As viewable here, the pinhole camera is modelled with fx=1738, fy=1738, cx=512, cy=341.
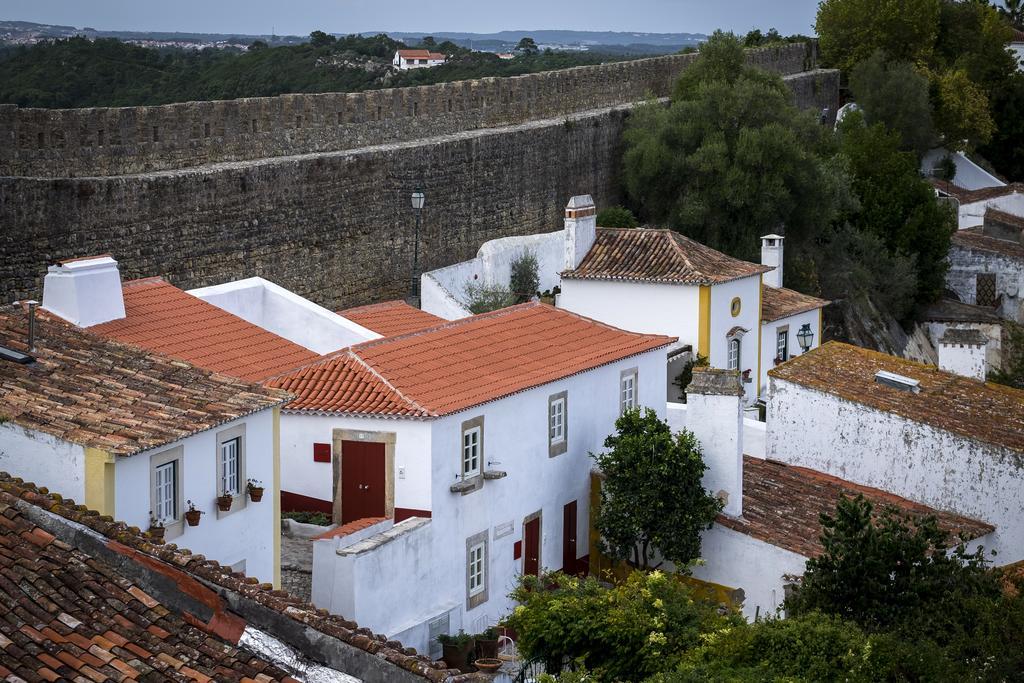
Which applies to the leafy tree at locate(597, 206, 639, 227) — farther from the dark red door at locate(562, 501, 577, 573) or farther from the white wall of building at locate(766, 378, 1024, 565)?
the dark red door at locate(562, 501, 577, 573)

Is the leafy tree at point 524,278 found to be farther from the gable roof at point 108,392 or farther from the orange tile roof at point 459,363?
the gable roof at point 108,392

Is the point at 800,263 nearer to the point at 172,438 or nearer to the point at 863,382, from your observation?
the point at 863,382

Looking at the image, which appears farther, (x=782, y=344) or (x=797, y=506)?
(x=782, y=344)

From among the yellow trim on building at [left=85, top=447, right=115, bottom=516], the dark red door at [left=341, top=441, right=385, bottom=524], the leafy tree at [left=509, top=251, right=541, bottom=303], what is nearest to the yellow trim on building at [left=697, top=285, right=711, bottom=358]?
the leafy tree at [left=509, top=251, right=541, bottom=303]

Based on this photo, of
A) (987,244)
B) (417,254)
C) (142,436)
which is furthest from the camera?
(987,244)

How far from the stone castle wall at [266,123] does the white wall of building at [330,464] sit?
18.6 feet

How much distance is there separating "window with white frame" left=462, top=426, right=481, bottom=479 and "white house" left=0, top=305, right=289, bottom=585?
7.30 feet

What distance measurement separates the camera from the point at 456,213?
25.2 m

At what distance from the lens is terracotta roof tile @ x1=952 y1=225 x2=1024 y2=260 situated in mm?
36750

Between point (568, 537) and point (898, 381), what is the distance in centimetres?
526

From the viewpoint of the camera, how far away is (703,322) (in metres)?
22.8

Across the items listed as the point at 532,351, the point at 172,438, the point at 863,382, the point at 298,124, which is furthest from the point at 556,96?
the point at 172,438

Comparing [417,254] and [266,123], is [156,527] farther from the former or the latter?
[417,254]

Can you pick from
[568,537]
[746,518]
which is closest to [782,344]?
[746,518]
